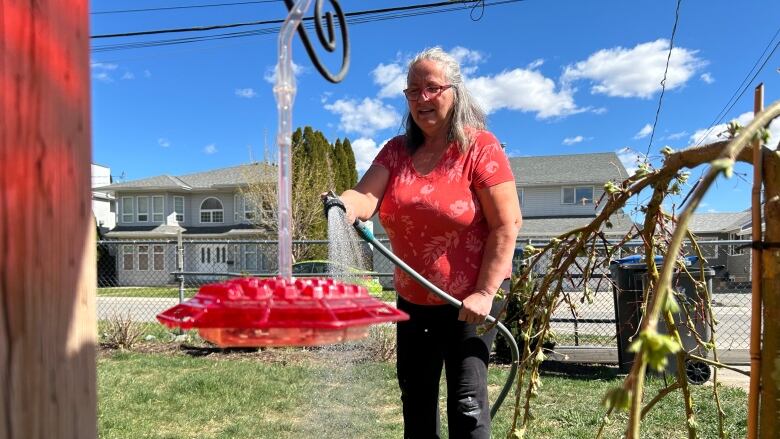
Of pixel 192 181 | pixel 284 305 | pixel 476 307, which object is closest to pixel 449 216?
pixel 476 307

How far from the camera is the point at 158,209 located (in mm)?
31141

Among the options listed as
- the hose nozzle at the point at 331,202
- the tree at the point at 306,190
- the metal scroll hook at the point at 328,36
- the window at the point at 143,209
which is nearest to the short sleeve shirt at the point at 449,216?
the hose nozzle at the point at 331,202

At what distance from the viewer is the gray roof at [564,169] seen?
27.2 metres

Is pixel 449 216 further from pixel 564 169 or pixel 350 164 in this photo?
pixel 564 169

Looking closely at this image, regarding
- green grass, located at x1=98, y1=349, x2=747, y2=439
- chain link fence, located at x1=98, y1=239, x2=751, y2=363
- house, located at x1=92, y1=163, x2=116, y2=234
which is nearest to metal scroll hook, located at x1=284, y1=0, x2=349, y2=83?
chain link fence, located at x1=98, y1=239, x2=751, y2=363

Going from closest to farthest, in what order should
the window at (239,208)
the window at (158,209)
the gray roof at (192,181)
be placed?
the window at (239,208) → the gray roof at (192,181) → the window at (158,209)

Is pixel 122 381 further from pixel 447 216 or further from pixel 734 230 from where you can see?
pixel 734 230

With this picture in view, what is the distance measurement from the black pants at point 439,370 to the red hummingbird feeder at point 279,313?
131 centimetres

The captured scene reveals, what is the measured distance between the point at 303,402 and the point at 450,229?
9.87 feet

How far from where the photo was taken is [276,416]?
4.43 metres

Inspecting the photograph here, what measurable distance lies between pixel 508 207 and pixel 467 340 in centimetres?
54

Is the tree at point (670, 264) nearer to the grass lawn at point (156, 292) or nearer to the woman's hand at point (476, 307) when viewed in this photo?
the woman's hand at point (476, 307)

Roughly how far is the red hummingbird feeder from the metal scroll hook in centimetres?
43

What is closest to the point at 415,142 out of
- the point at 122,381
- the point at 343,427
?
the point at 343,427
